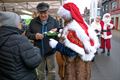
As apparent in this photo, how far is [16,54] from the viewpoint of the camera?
338 cm

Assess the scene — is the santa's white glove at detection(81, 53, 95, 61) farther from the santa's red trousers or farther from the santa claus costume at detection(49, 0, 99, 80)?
the santa's red trousers

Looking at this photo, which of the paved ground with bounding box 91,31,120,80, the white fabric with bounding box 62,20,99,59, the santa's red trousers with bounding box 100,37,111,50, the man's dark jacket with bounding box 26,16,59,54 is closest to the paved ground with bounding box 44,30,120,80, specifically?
the paved ground with bounding box 91,31,120,80

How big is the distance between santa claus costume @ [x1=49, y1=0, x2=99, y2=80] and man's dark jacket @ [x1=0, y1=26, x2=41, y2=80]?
113 cm

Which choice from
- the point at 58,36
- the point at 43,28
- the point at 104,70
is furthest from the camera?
the point at 104,70

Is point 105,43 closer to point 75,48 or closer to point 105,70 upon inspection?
point 105,70

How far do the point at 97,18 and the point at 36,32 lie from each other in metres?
7.15

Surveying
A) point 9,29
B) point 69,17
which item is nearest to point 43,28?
point 69,17

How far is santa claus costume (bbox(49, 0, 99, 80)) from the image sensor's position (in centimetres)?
443

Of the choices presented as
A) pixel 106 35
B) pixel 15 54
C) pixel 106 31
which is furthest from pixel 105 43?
pixel 15 54

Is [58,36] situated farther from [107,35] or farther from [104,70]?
[107,35]

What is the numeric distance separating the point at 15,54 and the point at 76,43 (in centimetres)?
134

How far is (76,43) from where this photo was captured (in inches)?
175

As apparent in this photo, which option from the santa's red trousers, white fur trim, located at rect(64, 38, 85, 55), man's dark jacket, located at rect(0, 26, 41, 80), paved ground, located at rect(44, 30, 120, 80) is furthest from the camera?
the santa's red trousers

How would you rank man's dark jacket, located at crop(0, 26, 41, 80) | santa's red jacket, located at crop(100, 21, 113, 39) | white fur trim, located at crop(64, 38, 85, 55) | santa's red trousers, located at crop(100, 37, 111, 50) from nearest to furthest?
man's dark jacket, located at crop(0, 26, 41, 80)
white fur trim, located at crop(64, 38, 85, 55)
santa's red jacket, located at crop(100, 21, 113, 39)
santa's red trousers, located at crop(100, 37, 111, 50)
